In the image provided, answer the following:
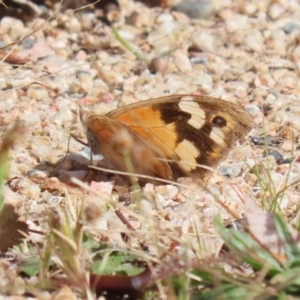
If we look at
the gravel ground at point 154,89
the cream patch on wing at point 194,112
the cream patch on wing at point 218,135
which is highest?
the cream patch on wing at point 194,112

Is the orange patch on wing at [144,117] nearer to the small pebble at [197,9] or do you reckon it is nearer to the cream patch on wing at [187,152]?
the cream patch on wing at [187,152]

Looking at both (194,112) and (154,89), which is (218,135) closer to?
(194,112)

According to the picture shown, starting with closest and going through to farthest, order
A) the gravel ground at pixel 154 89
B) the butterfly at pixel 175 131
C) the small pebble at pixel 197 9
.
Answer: the gravel ground at pixel 154 89 < the butterfly at pixel 175 131 < the small pebble at pixel 197 9

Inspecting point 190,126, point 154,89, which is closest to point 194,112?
→ point 190,126

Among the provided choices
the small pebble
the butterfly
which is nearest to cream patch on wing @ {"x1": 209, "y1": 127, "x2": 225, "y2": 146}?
the butterfly

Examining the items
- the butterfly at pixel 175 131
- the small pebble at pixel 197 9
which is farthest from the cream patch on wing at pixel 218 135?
the small pebble at pixel 197 9

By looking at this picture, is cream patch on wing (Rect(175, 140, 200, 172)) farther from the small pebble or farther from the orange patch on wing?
the small pebble

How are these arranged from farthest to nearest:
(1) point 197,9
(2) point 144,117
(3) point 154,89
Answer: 1. (1) point 197,9
2. (3) point 154,89
3. (2) point 144,117

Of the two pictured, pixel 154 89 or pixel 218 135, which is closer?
pixel 218 135
